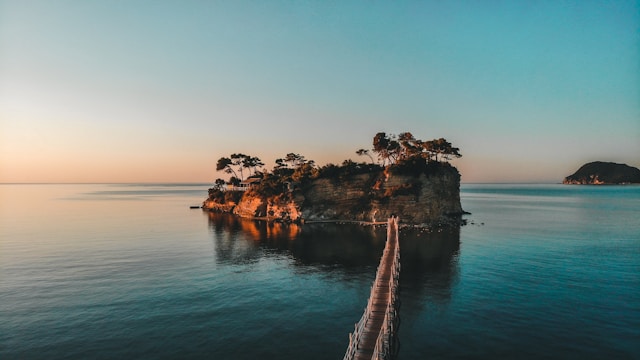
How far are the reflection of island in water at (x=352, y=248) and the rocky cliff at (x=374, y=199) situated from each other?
8798 mm

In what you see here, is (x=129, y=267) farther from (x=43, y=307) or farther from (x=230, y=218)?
(x=230, y=218)

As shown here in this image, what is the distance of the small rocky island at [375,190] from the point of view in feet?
314

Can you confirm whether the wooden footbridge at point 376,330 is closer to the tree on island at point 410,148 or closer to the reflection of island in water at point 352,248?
the reflection of island in water at point 352,248

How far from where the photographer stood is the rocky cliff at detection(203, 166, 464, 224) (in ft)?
312

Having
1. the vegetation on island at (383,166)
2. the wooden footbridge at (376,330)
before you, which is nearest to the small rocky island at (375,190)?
the vegetation on island at (383,166)

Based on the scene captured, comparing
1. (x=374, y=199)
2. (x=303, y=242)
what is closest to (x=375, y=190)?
(x=374, y=199)

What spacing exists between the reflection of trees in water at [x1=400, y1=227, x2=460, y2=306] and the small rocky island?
1630cm

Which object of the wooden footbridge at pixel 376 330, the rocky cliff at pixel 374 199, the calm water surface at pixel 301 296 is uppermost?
the rocky cliff at pixel 374 199

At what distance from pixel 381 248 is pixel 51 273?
5156 cm

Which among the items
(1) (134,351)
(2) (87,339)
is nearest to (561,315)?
(1) (134,351)

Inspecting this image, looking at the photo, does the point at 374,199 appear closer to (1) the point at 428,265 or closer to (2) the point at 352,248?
(2) the point at 352,248

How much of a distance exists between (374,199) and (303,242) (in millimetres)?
35362

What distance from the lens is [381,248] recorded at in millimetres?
64125

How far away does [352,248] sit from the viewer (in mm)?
64750
